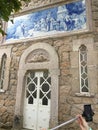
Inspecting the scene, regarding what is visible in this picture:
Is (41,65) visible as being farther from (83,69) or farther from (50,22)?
(50,22)

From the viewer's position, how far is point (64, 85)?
5.42 metres

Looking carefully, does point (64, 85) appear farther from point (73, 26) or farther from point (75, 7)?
point (75, 7)

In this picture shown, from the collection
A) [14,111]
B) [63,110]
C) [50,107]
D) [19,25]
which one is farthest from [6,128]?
[19,25]

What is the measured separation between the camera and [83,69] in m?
5.38

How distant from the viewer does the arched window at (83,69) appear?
5.22 metres

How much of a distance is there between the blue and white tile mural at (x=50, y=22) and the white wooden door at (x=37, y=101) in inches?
65.7

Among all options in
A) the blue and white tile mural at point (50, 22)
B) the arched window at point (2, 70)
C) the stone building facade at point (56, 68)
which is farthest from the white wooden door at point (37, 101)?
the blue and white tile mural at point (50, 22)

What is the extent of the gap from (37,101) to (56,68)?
1421 mm

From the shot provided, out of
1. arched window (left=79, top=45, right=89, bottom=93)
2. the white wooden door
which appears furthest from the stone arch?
arched window (left=79, top=45, right=89, bottom=93)

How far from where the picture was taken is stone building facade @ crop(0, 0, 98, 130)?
16.8 ft

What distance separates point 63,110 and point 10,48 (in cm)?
338

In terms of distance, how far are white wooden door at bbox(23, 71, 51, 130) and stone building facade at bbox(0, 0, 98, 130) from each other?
14cm

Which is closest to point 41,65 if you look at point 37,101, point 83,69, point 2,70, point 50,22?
point 37,101

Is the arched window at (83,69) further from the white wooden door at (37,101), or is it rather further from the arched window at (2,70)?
the arched window at (2,70)
